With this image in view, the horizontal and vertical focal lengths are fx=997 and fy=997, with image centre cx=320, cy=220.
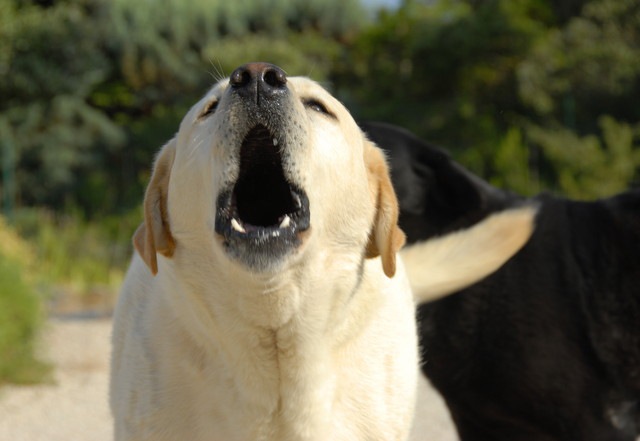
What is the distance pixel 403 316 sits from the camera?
319cm

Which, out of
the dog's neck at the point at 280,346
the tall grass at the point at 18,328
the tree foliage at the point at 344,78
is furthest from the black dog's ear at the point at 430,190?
the tree foliage at the point at 344,78

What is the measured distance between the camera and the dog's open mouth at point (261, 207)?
2.47 meters

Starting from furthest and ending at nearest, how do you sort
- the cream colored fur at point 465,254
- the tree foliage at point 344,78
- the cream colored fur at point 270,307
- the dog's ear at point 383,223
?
the tree foliage at point 344,78, the cream colored fur at point 465,254, the dog's ear at point 383,223, the cream colored fur at point 270,307

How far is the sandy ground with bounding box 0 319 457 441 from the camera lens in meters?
6.03

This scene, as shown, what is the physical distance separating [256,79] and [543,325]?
6.99 feet

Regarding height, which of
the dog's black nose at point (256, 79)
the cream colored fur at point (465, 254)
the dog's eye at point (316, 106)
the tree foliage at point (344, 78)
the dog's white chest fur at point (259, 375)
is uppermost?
the dog's black nose at point (256, 79)

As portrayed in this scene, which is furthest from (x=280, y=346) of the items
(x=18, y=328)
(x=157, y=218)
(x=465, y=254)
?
(x=18, y=328)

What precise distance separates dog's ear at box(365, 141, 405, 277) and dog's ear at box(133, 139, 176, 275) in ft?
1.95

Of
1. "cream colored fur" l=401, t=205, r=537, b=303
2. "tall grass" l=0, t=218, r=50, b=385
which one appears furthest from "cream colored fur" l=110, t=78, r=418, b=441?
"tall grass" l=0, t=218, r=50, b=385

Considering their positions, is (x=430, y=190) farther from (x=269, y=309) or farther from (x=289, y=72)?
(x=289, y=72)

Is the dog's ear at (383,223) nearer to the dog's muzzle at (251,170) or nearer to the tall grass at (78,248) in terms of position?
the dog's muzzle at (251,170)

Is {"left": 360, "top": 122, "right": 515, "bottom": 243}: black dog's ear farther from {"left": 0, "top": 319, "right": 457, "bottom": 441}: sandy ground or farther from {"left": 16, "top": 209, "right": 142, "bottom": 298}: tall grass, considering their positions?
{"left": 16, "top": 209, "right": 142, "bottom": 298}: tall grass

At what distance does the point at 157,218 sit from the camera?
9.28 ft

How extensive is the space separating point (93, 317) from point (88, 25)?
26.0 ft
